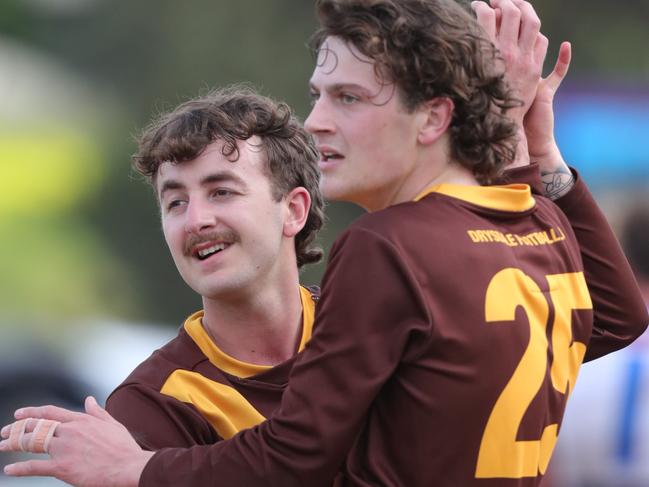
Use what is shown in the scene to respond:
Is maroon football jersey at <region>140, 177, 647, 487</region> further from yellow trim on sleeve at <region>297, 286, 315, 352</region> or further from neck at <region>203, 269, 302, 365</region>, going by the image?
yellow trim on sleeve at <region>297, 286, 315, 352</region>

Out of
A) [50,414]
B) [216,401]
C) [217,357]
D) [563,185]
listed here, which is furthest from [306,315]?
[50,414]

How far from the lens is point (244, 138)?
316cm

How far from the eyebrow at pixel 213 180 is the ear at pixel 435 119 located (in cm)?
83

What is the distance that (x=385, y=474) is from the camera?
2.22 metres

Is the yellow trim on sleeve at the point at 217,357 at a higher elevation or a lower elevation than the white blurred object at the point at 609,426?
higher

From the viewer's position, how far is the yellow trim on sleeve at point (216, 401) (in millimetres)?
2836

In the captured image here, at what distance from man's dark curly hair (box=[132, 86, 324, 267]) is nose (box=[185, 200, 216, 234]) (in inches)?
5.3

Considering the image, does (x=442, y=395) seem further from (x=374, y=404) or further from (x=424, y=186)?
(x=424, y=186)

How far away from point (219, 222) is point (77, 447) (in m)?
0.82

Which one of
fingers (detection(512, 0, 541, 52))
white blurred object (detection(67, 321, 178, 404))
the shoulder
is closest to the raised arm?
fingers (detection(512, 0, 541, 52))

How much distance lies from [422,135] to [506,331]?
1.43ft

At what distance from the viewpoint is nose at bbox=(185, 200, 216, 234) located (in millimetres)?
2953

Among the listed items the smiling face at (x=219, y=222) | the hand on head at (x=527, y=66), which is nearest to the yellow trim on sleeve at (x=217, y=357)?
the smiling face at (x=219, y=222)

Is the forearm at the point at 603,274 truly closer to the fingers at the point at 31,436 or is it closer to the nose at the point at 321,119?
the nose at the point at 321,119
